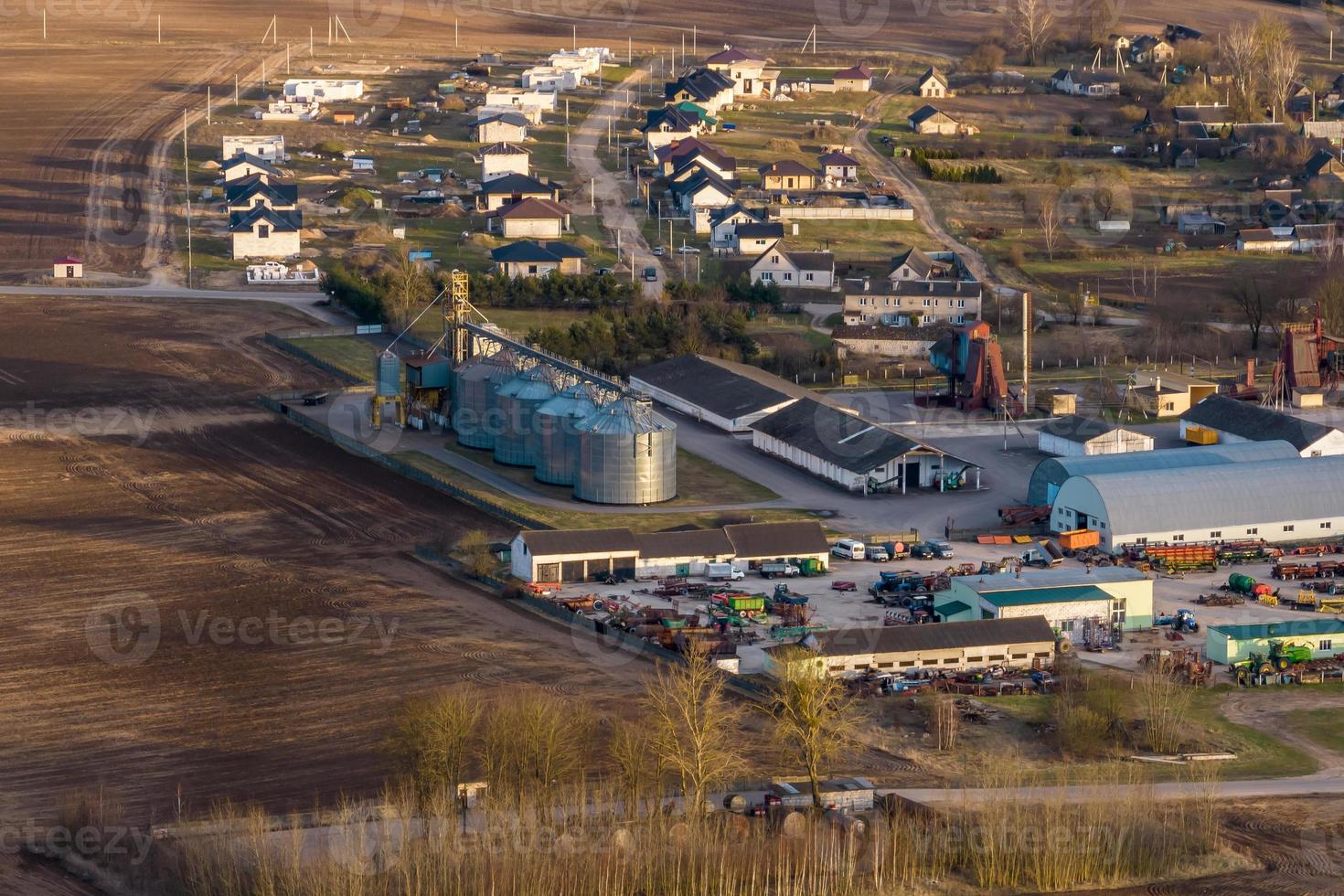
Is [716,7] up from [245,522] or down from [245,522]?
up

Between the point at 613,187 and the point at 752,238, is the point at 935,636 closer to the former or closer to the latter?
the point at 752,238

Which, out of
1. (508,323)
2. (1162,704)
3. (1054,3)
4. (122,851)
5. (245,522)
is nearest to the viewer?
(122,851)

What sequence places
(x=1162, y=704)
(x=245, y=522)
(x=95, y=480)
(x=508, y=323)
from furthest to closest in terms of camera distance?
1. (x=508, y=323)
2. (x=95, y=480)
3. (x=245, y=522)
4. (x=1162, y=704)

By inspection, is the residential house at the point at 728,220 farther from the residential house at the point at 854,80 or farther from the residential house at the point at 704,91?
the residential house at the point at 854,80

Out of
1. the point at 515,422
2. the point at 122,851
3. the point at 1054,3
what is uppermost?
the point at 1054,3

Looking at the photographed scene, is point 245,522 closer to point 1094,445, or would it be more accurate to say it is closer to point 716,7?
point 1094,445

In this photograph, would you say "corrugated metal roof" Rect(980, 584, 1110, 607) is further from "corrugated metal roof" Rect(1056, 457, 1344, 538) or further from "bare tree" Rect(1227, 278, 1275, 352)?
"bare tree" Rect(1227, 278, 1275, 352)

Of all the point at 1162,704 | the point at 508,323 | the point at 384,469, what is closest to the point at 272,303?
the point at 508,323
